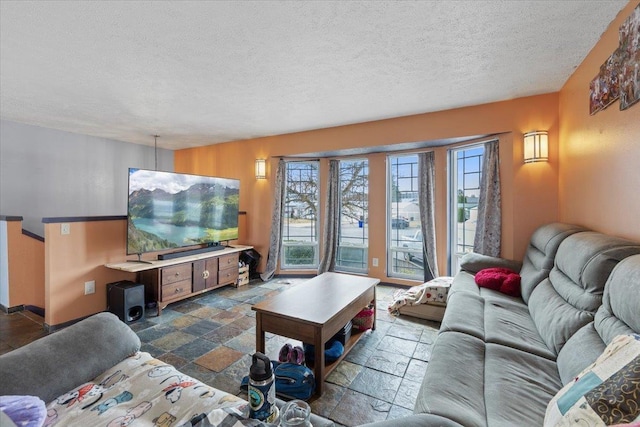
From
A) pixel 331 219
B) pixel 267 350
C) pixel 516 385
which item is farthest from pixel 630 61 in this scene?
pixel 331 219

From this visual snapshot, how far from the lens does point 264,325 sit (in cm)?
212

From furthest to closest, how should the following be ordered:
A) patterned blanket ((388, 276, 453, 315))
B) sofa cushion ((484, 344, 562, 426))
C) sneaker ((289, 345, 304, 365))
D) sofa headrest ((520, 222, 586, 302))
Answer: patterned blanket ((388, 276, 453, 315))
sofa headrest ((520, 222, 586, 302))
sneaker ((289, 345, 304, 365))
sofa cushion ((484, 344, 562, 426))

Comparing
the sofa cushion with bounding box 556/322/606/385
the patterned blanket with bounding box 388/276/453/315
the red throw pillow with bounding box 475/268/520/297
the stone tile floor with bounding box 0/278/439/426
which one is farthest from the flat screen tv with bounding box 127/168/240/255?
the sofa cushion with bounding box 556/322/606/385

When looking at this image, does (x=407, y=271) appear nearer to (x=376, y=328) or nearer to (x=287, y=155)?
(x=376, y=328)

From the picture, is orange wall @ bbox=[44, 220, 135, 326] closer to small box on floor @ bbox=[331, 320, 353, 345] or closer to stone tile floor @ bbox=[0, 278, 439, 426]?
stone tile floor @ bbox=[0, 278, 439, 426]

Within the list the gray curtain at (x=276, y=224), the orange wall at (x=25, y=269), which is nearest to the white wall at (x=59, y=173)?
the orange wall at (x=25, y=269)

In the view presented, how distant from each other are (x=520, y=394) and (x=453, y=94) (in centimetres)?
275

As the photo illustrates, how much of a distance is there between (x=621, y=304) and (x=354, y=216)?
3.51 m

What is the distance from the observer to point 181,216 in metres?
3.74

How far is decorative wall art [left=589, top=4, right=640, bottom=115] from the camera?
5.22 feet

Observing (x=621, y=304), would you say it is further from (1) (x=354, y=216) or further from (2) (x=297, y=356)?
(1) (x=354, y=216)

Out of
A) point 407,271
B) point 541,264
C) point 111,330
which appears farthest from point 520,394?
point 407,271

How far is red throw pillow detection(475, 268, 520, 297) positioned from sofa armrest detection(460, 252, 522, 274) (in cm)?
11

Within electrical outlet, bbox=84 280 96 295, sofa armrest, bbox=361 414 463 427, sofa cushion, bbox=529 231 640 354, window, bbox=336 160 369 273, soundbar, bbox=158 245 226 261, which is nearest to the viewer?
sofa armrest, bbox=361 414 463 427
